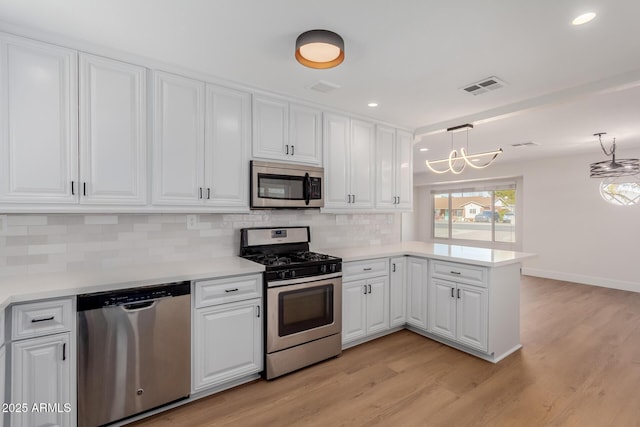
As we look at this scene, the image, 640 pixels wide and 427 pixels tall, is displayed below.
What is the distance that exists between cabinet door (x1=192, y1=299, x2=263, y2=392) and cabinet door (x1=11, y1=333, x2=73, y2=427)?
0.72 meters

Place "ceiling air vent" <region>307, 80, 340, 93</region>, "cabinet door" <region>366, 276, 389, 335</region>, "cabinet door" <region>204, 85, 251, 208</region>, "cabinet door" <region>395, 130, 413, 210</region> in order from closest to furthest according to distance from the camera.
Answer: "cabinet door" <region>204, 85, 251, 208</region>
"ceiling air vent" <region>307, 80, 340, 93</region>
"cabinet door" <region>366, 276, 389, 335</region>
"cabinet door" <region>395, 130, 413, 210</region>

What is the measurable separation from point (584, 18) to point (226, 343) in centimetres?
307

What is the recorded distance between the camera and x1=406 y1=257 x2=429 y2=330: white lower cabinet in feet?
11.2

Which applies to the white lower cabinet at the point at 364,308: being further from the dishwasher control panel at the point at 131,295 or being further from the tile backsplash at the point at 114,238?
the dishwasher control panel at the point at 131,295

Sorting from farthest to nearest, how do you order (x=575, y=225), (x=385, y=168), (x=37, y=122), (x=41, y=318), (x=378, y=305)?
(x=575, y=225) < (x=385, y=168) < (x=378, y=305) < (x=37, y=122) < (x=41, y=318)

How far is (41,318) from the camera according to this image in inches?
69.0

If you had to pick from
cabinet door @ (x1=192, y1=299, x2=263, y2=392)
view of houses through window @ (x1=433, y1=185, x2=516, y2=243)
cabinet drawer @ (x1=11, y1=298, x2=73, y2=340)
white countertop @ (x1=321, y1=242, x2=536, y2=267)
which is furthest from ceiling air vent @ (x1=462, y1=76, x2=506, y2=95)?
view of houses through window @ (x1=433, y1=185, x2=516, y2=243)

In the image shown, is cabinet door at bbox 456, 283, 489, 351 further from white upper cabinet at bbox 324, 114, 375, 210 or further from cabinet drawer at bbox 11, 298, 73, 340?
cabinet drawer at bbox 11, 298, 73, 340

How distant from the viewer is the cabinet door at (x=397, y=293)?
11.3 ft

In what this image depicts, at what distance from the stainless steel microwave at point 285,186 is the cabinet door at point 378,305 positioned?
100cm

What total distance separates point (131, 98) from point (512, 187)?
7.70 meters

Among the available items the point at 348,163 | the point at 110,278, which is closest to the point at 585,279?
the point at 348,163

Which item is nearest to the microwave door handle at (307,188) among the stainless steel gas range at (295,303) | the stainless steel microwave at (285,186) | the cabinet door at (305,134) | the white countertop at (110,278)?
the stainless steel microwave at (285,186)

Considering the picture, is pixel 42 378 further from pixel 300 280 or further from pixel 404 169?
pixel 404 169
